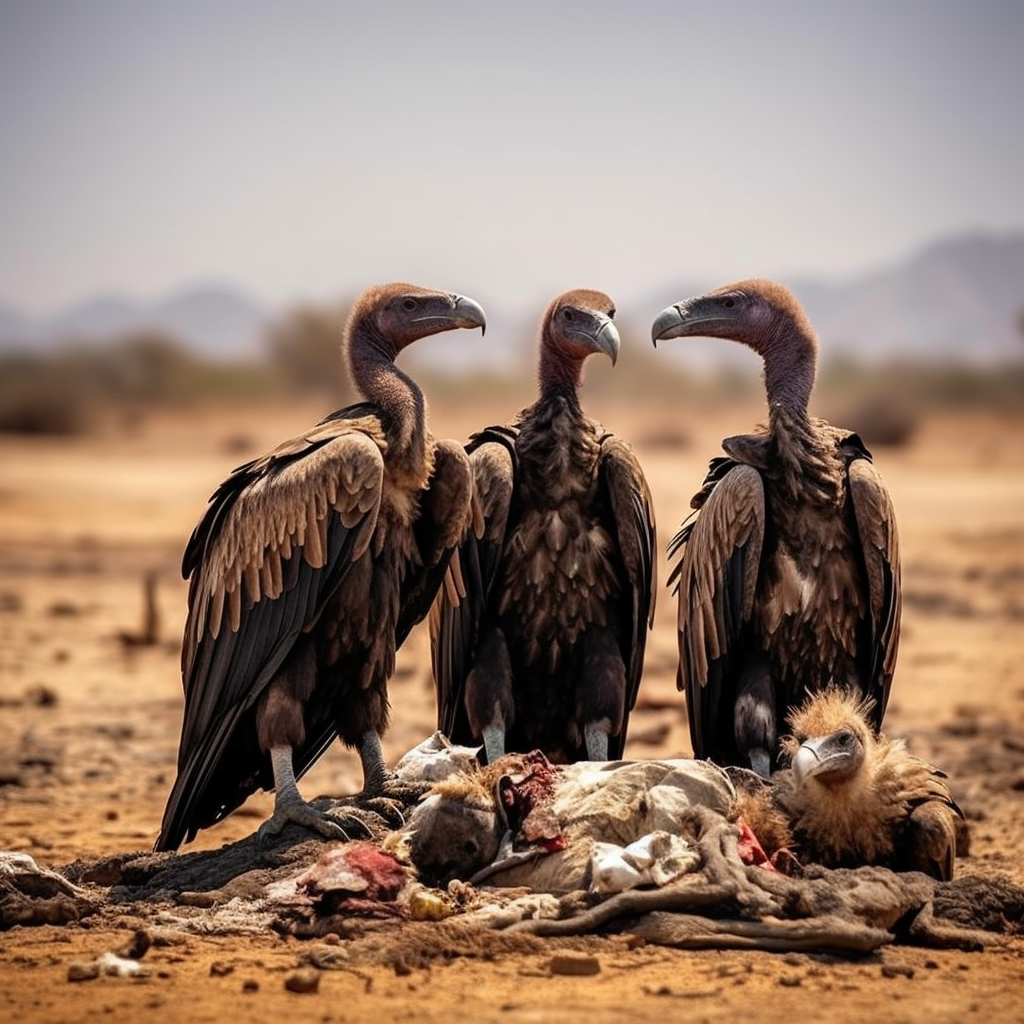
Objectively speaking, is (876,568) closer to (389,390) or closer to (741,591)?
(741,591)

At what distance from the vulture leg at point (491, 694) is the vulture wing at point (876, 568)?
1610 millimetres

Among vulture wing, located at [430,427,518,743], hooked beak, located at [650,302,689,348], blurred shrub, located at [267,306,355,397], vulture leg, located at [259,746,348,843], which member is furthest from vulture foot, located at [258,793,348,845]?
blurred shrub, located at [267,306,355,397]

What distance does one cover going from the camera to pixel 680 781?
6.55 meters

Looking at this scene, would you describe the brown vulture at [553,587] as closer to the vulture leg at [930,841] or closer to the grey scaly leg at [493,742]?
the grey scaly leg at [493,742]

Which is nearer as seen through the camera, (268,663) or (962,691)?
(268,663)

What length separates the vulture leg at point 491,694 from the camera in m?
7.68

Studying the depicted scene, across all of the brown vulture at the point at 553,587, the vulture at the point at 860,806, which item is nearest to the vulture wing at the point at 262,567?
the brown vulture at the point at 553,587

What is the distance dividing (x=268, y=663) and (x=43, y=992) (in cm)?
182

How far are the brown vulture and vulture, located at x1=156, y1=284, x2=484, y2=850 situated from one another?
1.63 feet

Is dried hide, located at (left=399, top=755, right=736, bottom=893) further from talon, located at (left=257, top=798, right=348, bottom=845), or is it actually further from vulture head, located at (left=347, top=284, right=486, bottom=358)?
vulture head, located at (left=347, top=284, right=486, bottom=358)

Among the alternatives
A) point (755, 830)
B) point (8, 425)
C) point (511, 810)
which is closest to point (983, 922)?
point (755, 830)

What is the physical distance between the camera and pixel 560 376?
8078 millimetres

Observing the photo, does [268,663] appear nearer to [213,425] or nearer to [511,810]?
Answer: [511,810]

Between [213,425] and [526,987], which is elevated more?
[213,425]
